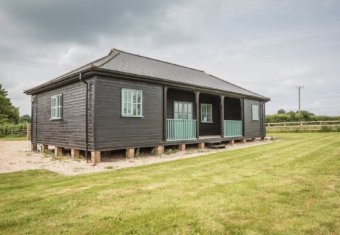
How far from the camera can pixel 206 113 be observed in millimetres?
18109

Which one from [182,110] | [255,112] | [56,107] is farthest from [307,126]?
[56,107]

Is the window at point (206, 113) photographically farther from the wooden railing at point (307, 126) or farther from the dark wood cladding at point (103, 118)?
the wooden railing at point (307, 126)

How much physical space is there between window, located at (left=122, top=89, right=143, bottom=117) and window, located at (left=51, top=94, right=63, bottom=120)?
12.4ft

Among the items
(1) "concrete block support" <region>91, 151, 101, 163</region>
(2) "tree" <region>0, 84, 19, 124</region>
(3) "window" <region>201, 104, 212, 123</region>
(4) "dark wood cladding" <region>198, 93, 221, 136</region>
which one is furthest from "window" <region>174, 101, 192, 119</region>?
(2) "tree" <region>0, 84, 19, 124</region>

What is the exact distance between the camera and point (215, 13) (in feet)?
48.9

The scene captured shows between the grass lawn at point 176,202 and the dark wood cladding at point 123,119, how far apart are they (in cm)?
279

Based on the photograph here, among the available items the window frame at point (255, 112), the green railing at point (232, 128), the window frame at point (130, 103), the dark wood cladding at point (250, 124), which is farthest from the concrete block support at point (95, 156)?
the window frame at point (255, 112)

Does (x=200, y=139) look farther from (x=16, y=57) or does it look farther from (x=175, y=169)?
(x=16, y=57)

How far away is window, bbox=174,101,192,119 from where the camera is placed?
15.2 m

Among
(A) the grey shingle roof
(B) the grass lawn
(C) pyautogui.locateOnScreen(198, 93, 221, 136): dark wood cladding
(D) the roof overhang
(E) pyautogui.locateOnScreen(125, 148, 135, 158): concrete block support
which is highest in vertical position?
(A) the grey shingle roof

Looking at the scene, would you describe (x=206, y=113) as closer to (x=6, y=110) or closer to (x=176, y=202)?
(x=176, y=202)

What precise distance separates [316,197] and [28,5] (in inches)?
592

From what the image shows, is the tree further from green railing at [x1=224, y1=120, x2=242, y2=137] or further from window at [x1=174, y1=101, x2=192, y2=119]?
green railing at [x1=224, y1=120, x2=242, y2=137]

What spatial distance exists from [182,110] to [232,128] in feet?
12.5
